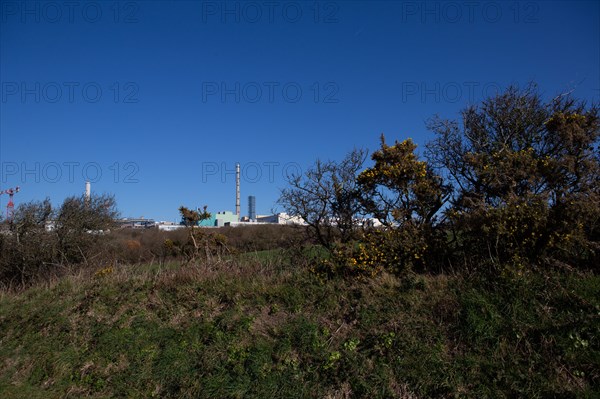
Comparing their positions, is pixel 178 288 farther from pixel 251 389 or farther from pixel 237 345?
pixel 251 389

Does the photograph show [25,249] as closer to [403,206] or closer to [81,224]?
[81,224]

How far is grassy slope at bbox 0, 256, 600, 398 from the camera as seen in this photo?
4820 millimetres

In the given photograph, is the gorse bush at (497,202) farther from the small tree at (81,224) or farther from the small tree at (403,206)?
the small tree at (81,224)

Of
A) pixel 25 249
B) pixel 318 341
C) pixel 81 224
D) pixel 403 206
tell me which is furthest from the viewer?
pixel 81 224

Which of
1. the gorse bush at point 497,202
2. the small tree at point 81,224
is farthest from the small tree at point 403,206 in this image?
the small tree at point 81,224

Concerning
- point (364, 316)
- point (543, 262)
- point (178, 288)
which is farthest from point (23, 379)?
point (543, 262)

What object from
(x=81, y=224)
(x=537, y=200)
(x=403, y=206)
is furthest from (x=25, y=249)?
(x=537, y=200)

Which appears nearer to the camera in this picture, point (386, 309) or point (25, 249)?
point (386, 309)

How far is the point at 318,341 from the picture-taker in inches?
228

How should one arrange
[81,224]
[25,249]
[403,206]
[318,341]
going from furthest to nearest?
[81,224] → [25,249] → [403,206] → [318,341]

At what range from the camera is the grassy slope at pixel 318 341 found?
4.82 metres

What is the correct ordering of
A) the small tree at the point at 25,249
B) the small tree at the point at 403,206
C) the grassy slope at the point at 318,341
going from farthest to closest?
1. the small tree at the point at 25,249
2. the small tree at the point at 403,206
3. the grassy slope at the point at 318,341

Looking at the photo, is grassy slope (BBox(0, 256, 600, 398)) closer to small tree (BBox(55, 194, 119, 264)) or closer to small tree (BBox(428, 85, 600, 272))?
small tree (BBox(428, 85, 600, 272))

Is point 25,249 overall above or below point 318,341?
above
